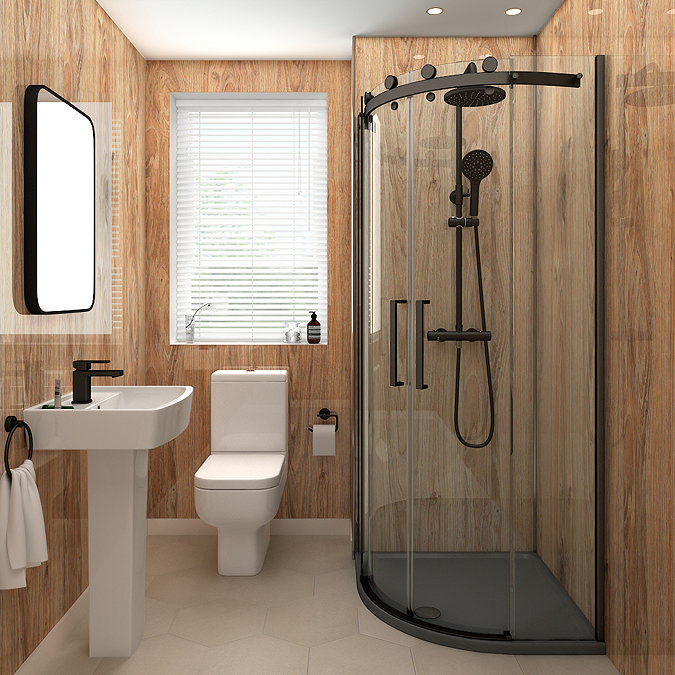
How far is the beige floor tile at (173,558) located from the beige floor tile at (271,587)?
1.00 ft

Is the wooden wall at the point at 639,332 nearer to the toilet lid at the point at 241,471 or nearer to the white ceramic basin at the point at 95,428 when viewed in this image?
the toilet lid at the point at 241,471

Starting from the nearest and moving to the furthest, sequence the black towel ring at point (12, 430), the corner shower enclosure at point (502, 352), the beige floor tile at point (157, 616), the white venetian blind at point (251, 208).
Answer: the black towel ring at point (12, 430) → the corner shower enclosure at point (502, 352) → the beige floor tile at point (157, 616) → the white venetian blind at point (251, 208)

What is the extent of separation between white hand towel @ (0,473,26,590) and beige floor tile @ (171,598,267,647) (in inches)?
32.6

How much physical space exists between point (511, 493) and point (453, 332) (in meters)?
0.67

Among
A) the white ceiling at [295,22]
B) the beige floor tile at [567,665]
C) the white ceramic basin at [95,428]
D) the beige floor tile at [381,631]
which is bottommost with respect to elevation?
the beige floor tile at [567,665]

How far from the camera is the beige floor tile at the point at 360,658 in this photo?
2.28 m

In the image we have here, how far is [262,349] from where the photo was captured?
11.9 feet

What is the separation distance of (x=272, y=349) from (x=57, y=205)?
4.96 feet

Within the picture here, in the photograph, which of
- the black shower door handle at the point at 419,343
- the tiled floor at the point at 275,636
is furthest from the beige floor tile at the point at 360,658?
the black shower door handle at the point at 419,343

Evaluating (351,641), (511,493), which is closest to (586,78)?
(511,493)

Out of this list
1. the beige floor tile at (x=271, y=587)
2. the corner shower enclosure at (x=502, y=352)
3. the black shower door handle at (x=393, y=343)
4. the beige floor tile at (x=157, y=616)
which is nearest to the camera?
the corner shower enclosure at (x=502, y=352)

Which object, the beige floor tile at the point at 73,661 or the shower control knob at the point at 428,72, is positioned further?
the shower control knob at the point at 428,72

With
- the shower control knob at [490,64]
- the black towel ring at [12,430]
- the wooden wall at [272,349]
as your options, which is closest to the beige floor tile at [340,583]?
the wooden wall at [272,349]

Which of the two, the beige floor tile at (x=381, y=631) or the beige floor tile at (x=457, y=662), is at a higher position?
the beige floor tile at (x=381, y=631)
